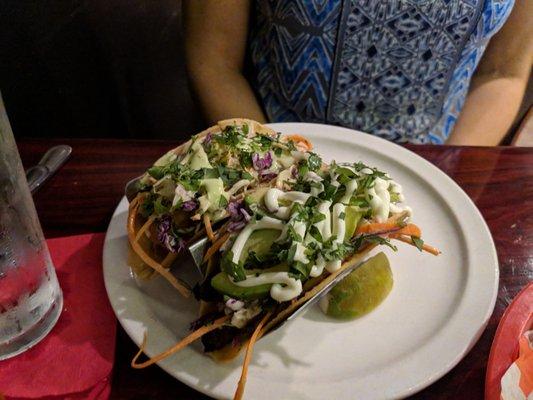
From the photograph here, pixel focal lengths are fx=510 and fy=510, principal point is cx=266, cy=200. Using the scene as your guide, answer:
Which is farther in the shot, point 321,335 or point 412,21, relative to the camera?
point 412,21

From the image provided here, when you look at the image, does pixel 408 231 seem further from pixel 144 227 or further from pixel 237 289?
pixel 144 227

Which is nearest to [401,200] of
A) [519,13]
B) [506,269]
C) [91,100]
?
[506,269]

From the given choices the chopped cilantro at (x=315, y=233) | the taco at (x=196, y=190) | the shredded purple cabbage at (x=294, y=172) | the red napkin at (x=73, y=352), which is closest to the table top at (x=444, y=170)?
the red napkin at (x=73, y=352)

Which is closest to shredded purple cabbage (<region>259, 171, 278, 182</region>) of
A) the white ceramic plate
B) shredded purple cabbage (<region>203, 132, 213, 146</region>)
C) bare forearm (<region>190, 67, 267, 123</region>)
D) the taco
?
the taco

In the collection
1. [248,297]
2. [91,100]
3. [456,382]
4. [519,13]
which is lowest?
[91,100]

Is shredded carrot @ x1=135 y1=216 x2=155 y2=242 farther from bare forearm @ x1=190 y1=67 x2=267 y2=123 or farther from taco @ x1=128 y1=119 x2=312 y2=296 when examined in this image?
bare forearm @ x1=190 y1=67 x2=267 y2=123

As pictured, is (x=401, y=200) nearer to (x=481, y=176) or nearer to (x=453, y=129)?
(x=481, y=176)
